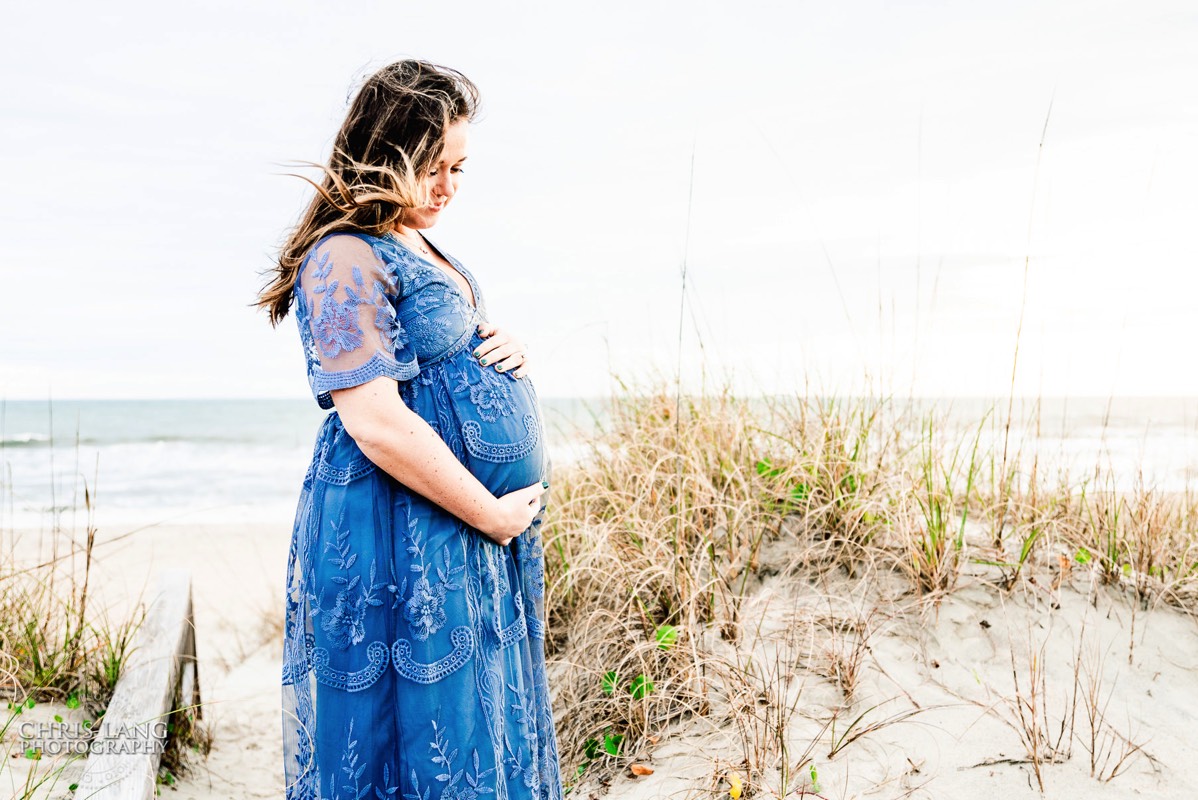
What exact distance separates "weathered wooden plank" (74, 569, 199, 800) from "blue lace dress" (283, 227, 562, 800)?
97 centimetres

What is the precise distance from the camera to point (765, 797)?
2.41 m

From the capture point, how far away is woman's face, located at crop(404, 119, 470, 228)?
77.9 inches

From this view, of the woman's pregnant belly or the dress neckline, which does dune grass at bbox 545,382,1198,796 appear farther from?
the dress neckline

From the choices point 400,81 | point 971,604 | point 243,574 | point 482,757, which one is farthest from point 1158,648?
point 243,574

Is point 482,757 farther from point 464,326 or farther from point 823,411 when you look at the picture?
point 823,411

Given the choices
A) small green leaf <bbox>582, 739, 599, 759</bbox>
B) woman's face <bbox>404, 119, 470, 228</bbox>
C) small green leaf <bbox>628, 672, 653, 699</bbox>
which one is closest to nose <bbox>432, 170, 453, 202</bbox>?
woman's face <bbox>404, 119, 470, 228</bbox>

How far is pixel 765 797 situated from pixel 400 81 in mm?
2183

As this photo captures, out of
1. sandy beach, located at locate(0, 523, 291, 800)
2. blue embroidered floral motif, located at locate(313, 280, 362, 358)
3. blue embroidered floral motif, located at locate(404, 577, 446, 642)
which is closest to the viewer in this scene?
blue embroidered floral motif, located at locate(313, 280, 362, 358)

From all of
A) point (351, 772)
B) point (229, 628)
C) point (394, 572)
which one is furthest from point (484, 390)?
point (229, 628)

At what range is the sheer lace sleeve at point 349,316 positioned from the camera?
1.69 metres

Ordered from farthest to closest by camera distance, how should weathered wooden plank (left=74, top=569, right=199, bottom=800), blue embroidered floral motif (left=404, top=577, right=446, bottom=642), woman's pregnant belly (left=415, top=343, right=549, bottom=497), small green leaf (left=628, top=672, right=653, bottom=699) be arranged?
small green leaf (left=628, top=672, right=653, bottom=699) < weathered wooden plank (left=74, top=569, right=199, bottom=800) < woman's pregnant belly (left=415, top=343, right=549, bottom=497) < blue embroidered floral motif (left=404, top=577, right=446, bottom=642)

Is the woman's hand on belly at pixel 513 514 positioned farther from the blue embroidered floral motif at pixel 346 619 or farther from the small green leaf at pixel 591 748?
the small green leaf at pixel 591 748

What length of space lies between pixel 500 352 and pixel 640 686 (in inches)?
57.6

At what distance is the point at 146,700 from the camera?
299 cm
